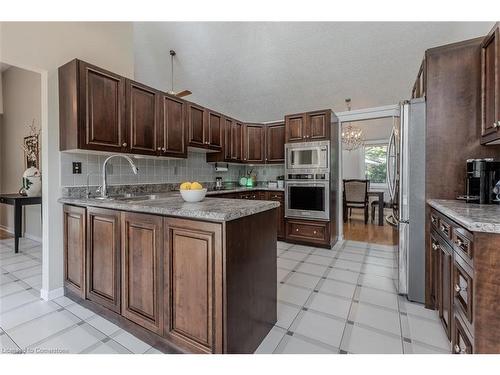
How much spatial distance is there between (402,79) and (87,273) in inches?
222

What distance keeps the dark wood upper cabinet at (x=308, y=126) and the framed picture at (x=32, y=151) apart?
13.3ft

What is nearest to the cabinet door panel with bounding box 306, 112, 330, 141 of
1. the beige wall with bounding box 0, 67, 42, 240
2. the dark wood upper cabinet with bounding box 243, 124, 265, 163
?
the dark wood upper cabinet with bounding box 243, 124, 265, 163

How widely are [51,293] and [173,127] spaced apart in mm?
2059

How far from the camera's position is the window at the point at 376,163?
25.1ft

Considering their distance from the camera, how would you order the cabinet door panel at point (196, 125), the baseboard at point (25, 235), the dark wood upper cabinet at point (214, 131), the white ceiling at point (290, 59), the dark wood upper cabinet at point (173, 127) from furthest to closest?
1. the baseboard at point (25, 235)
2. the white ceiling at point (290, 59)
3. the dark wood upper cabinet at point (214, 131)
4. the cabinet door panel at point (196, 125)
5. the dark wood upper cabinet at point (173, 127)

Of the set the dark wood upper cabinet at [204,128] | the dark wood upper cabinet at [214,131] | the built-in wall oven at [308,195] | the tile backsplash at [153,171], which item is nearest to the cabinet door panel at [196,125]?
the dark wood upper cabinet at [204,128]

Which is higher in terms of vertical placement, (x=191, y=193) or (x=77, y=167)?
(x=77, y=167)

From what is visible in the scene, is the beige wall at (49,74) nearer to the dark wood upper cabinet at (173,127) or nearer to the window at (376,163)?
the dark wood upper cabinet at (173,127)

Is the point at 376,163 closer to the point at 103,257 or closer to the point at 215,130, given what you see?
the point at 215,130

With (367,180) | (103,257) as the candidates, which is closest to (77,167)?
(103,257)

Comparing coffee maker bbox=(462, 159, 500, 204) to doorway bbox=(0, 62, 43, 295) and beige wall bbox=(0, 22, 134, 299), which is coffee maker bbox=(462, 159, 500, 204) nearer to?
beige wall bbox=(0, 22, 134, 299)

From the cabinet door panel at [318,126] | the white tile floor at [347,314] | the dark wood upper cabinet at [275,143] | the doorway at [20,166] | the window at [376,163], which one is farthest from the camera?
the window at [376,163]

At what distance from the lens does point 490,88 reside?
167 cm

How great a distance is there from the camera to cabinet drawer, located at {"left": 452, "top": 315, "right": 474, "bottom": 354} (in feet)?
3.72
